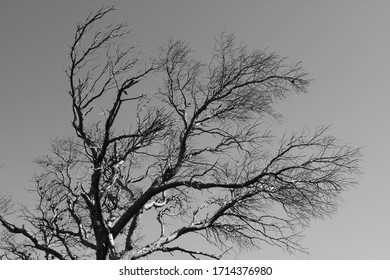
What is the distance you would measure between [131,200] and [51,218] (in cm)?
303

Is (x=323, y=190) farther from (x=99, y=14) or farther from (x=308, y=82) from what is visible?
(x=99, y=14)

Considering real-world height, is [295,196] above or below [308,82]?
below

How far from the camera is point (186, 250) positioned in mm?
12625

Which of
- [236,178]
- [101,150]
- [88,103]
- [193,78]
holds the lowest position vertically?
[236,178]

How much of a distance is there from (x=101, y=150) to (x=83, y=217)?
5.15m

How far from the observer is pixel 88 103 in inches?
450

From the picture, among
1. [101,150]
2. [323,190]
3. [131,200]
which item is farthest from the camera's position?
[131,200]

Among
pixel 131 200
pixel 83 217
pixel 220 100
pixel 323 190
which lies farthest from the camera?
pixel 83 217

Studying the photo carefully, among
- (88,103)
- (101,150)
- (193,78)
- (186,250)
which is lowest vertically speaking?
(186,250)

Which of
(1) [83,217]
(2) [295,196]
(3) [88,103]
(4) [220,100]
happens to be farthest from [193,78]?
(1) [83,217]

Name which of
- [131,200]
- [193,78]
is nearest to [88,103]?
[193,78]

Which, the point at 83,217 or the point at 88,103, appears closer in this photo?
the point at 88,103
